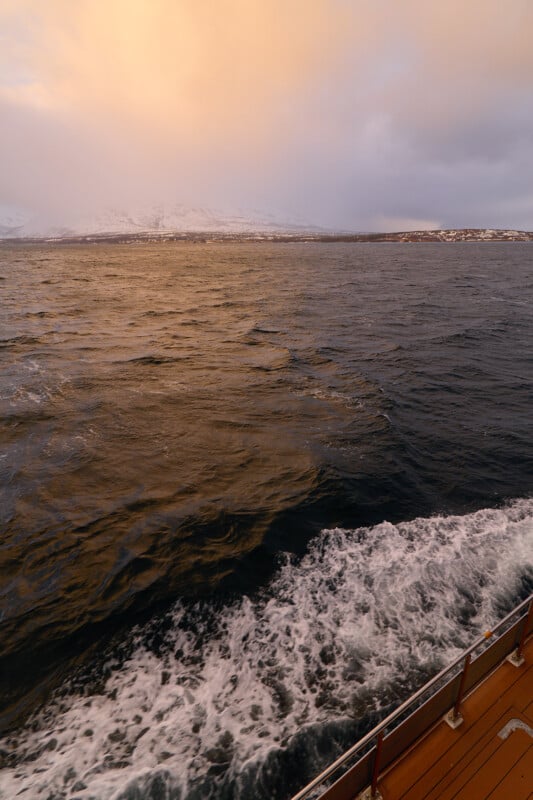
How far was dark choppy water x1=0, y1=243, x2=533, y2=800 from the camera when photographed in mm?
6613

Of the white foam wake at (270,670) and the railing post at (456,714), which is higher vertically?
the railing post at (456,714)

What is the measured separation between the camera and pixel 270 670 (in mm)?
7535

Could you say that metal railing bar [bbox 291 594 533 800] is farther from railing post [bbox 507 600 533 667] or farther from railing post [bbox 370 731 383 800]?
railing post [bbox 507 600 533 667]

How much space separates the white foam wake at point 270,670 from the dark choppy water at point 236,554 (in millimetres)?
33

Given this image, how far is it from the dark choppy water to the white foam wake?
3 cm

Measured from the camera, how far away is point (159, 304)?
4656 centimetres

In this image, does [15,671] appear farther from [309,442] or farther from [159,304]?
[159,304]

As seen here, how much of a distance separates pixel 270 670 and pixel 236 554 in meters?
3.12

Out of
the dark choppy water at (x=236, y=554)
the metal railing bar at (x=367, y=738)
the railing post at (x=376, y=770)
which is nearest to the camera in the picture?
the metal railing bar at (x=367, y=738)

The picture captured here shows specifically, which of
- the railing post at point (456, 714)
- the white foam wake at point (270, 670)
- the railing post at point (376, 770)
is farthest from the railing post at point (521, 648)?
the railing post at point (376, 770)

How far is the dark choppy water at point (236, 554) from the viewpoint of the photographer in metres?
6.61

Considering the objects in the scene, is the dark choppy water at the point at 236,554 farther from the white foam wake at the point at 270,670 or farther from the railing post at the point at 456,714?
the railing post at the point at 456,714


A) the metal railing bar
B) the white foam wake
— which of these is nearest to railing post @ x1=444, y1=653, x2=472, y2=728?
the metal railing bar

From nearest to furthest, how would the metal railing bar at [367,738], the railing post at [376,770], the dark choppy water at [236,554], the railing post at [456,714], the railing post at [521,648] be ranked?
the metal railing bar at [367,738] < the railing post at [376,770] < the railing post at [456,714] < the railing post at [521,648] < the dark choppy water at [236,554]
